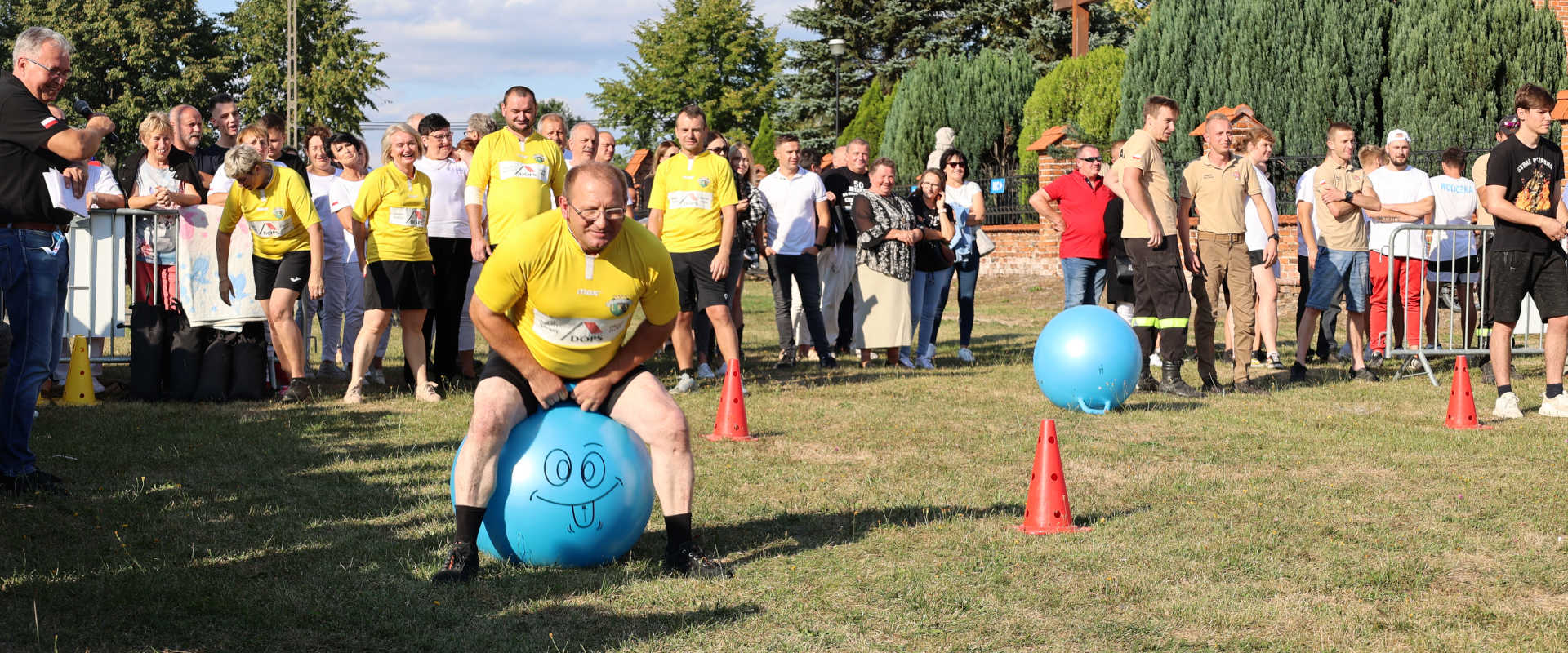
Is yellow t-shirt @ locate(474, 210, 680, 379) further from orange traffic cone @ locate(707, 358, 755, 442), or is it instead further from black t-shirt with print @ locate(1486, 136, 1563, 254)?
black t-shirt with print @ locate(1486, 136, 1563, 254)

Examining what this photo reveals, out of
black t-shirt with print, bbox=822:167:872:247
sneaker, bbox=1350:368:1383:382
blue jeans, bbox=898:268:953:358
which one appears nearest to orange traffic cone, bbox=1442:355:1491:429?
sneaker, bbox=1350:368:1383:382

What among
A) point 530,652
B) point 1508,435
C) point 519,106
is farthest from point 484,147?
point 1508,435

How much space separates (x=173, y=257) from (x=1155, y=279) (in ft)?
25.2

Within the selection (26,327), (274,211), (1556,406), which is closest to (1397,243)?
(1556,406)

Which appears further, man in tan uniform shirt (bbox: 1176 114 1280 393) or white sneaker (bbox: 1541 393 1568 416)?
man in tan uniform shirt (bbox: 1176 114 1280 393)

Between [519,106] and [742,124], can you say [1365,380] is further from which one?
[742,124]

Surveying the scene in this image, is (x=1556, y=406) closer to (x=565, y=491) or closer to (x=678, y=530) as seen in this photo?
(x=678, y=530)

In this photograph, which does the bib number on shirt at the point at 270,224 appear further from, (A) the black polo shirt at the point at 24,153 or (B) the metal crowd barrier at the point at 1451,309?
(B) the metal crowd barrier at the point at 1451,309

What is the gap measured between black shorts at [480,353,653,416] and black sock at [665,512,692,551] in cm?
49

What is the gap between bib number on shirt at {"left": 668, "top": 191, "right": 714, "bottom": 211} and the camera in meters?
10.7

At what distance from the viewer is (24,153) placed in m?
6.41

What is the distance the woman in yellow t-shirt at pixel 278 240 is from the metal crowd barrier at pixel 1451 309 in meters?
8.86

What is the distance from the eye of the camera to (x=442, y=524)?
6.04 meters

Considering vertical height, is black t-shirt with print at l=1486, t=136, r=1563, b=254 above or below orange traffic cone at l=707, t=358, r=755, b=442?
above
